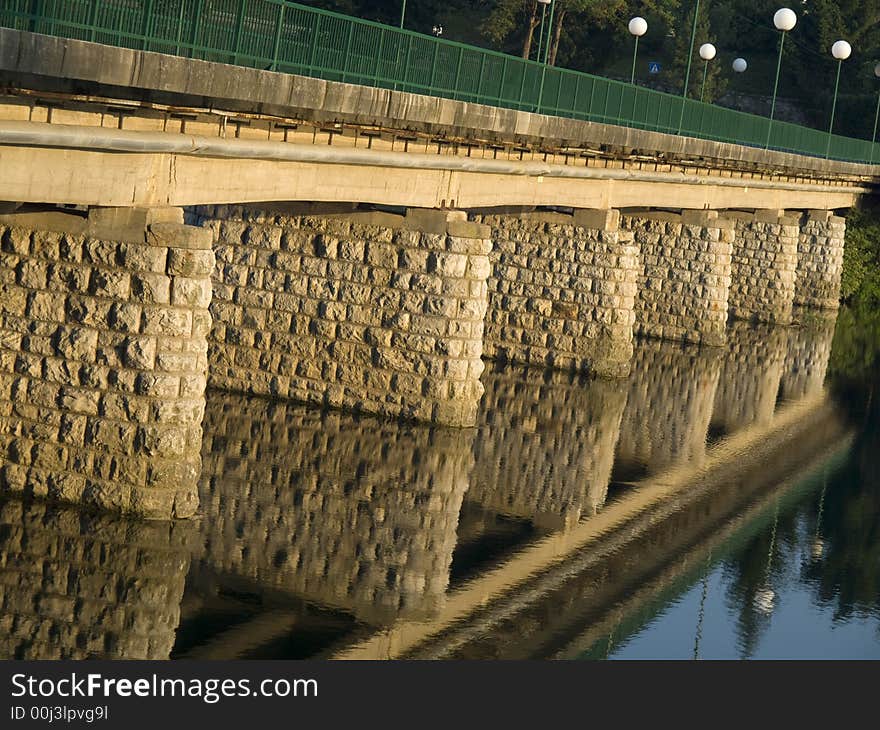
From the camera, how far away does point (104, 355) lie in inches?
645

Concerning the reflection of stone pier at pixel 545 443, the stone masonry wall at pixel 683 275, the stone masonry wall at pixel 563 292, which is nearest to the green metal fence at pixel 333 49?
the stone masonry wall at pixel 563 292

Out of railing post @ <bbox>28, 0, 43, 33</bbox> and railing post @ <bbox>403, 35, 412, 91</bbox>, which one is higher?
railing post @ <bbox>403, 35, 412, 91</bbox>

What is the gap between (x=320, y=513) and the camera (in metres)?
18.3

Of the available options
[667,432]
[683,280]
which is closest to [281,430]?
[667,432]

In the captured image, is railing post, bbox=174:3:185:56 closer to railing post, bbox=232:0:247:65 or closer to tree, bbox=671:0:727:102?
railing post, bbox=232:0:247:65

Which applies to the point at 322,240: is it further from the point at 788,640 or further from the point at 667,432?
the point at 788,640

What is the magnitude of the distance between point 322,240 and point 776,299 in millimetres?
22342

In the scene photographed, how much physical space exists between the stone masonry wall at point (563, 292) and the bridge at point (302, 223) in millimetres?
42

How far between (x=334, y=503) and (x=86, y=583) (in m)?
4.55

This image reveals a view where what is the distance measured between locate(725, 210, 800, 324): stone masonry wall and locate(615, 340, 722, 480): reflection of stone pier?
7699 millimetres

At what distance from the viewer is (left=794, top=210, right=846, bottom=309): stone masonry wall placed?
160 feet

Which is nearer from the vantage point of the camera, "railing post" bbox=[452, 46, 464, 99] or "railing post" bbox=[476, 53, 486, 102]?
→ "railing post" bbox=[452, 46, 464, 99]

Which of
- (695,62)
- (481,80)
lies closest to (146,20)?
(481,80)

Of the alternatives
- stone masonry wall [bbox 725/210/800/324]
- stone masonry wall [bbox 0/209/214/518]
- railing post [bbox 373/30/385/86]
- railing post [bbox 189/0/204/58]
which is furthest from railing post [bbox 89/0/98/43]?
stone masonry wall [bbox 725/210/800/324]
